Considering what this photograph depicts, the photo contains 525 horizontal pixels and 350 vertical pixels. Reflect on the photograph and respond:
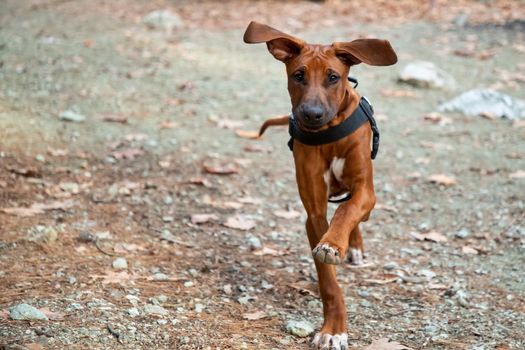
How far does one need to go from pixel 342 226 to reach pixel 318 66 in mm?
819

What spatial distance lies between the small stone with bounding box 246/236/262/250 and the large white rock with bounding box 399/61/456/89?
5305mm

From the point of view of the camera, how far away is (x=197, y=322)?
3.95 meters

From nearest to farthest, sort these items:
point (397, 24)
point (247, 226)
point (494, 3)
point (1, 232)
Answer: point (1, 232), point (247, 226), point (397, 24), point (494, 3)

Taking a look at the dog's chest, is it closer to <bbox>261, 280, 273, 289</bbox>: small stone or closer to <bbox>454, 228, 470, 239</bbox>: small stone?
<bbox>261, 280, 273, 289</bbox>: small stone

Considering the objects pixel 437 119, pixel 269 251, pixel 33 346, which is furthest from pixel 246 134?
pixel 33 346

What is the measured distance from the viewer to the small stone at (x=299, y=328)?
3922 mm

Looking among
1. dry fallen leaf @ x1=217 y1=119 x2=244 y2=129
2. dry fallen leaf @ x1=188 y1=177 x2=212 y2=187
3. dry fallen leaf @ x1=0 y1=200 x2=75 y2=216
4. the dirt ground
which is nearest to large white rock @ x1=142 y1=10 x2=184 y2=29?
the dirt ground

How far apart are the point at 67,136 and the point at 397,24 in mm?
8645

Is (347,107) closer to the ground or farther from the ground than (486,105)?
farther from the ground

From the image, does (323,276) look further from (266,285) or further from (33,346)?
(33,346)

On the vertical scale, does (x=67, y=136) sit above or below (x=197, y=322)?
below

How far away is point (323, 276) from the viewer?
3.90 meters

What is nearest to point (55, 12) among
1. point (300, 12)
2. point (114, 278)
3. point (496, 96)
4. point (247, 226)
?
point (300, 12)

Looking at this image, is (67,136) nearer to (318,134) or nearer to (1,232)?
(1,232)
